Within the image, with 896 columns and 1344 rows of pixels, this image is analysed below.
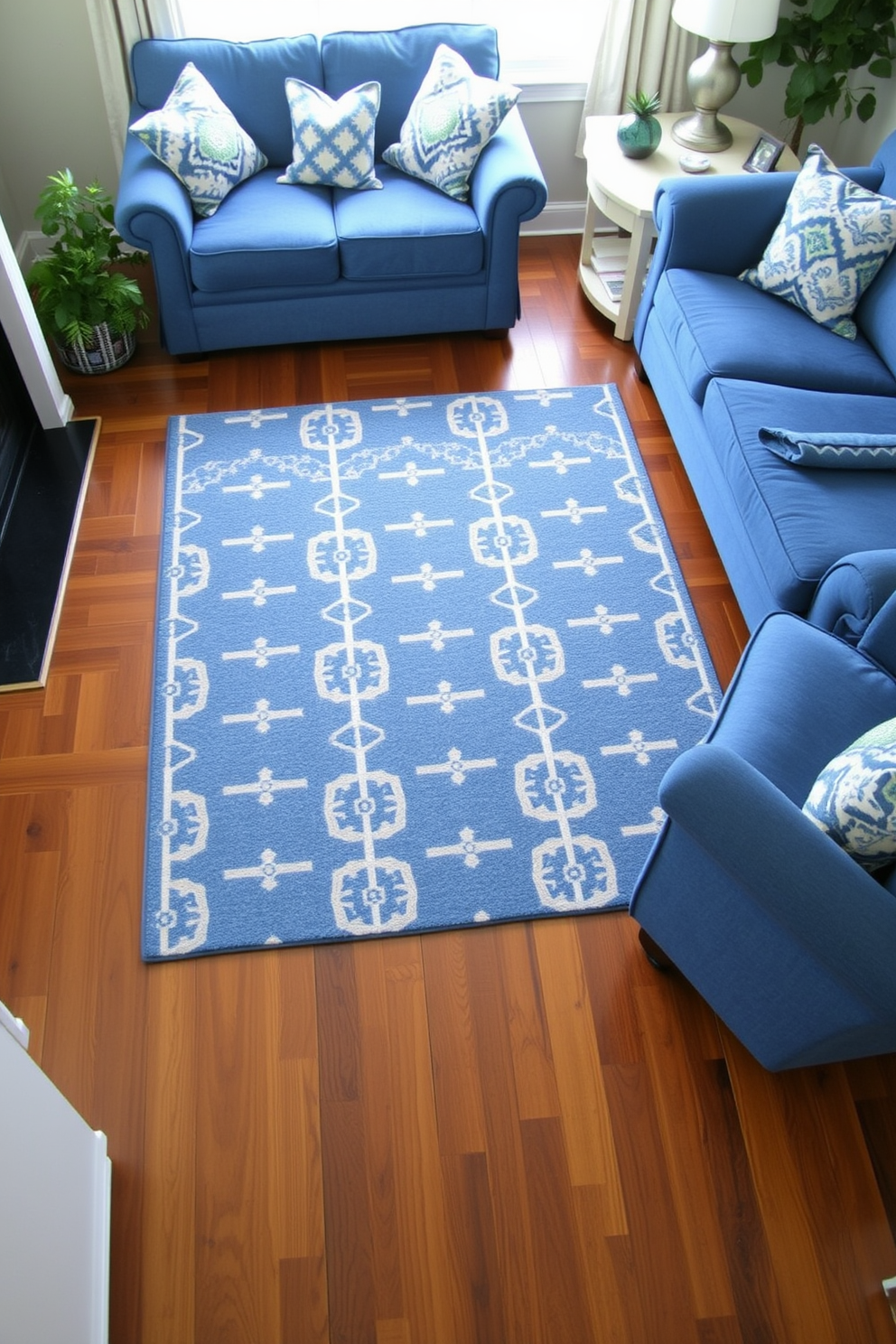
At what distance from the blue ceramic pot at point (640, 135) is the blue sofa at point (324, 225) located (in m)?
0.37

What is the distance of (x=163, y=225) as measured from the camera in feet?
10.9

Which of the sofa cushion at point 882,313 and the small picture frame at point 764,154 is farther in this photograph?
the small picture frame at point 764,154

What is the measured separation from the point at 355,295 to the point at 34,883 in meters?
2.30

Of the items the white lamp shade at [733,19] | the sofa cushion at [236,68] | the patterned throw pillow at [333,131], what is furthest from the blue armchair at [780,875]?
the sofa cushion at [236,68]

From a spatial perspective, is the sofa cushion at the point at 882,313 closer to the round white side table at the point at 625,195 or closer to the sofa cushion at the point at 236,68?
the round white side table at the point at 625,195

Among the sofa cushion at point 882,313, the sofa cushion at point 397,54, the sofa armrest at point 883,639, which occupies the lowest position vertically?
the sofa armrest at point 883,639

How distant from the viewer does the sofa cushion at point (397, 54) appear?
12.0ft

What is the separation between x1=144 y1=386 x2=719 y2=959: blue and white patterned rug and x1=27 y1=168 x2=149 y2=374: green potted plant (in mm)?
460

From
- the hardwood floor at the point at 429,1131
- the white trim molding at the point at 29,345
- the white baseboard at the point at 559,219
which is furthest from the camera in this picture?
the white baseboard at the point at 559,219

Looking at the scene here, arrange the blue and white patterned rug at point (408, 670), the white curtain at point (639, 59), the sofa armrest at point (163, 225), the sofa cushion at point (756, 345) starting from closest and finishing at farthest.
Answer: the blue and white patterned rug at point (408, 670), the sofa cushion at point (756, 345), the sofa armrest at point (163, 225), the white curtain at point (639, 59)

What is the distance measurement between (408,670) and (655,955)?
3.35 ft

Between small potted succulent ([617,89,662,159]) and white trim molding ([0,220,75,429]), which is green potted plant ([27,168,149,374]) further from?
small potted succulent ([617,89,662,159])

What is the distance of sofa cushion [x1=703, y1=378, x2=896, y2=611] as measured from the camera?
2.53 meters

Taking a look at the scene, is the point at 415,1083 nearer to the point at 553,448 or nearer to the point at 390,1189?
the point at 390,1189
